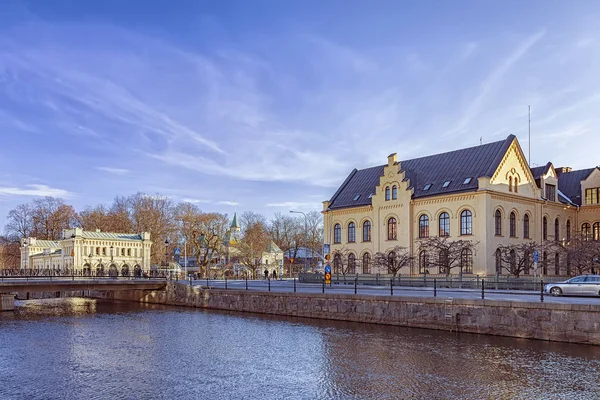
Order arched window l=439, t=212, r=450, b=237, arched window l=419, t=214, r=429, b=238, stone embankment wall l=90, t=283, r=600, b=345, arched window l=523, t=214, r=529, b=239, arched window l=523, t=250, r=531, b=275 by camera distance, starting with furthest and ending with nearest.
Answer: arched window l=523, t=214, r=529, b=239
arched window l=419, t=214, r=429, b=238
arched window l=439, t=212, r=450, b=237
arched window l=523, t=250, r=531, b=275
stone embankment wall l=90, t=283, r=600, b=345

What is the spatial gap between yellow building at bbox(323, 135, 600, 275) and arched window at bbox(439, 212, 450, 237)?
0.31 feet

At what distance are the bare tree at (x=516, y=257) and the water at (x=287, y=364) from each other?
2488cm

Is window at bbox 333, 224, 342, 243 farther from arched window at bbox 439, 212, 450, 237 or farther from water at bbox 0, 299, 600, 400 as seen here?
water at bbox 0, 299, 600, 400

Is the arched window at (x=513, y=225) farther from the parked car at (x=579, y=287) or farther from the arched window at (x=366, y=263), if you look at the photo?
the parked car at (x=579, y=287)

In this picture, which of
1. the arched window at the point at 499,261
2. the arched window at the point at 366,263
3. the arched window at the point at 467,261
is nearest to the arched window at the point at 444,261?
the arched window at the point at 467,261

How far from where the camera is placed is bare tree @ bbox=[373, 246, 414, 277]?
52500mm

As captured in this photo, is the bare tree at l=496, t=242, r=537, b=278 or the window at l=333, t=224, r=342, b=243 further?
the window at l=333, t=224, r=342, b=243

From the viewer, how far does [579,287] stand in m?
29.3

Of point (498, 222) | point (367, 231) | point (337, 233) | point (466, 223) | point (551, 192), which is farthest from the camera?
point (337, 233)

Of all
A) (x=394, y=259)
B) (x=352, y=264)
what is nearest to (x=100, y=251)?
(x=352, y=264)

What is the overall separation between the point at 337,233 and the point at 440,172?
14.1 meters

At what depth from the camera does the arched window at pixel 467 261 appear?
49.2 m

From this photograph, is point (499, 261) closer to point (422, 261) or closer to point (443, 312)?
point (422, 261)

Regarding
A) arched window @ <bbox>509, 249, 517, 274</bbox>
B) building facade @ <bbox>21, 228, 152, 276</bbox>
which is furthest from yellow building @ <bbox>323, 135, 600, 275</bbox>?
building facade @ <bbox>21, 228, 152, 276</bbox>
